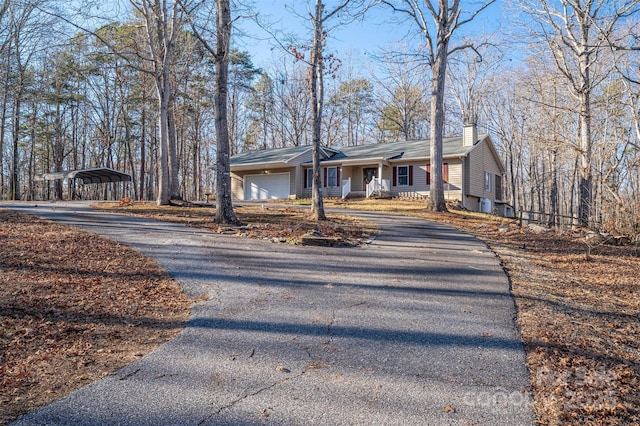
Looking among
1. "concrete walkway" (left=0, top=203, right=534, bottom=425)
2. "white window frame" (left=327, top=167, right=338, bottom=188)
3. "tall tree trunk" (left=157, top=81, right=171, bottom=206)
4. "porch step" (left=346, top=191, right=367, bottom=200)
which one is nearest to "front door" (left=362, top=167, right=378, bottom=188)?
"porch step" (left=346, top=191, right=367, bottom=200)

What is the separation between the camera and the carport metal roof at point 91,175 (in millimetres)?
22016

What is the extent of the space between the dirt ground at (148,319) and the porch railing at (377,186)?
14165 mm

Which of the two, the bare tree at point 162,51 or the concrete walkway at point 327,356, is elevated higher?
the bare tree at point 162,51

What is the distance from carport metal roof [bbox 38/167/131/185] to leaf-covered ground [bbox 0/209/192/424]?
55.7 feet

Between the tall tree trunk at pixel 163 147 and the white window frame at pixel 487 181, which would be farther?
the white window frame at pixel 487 181

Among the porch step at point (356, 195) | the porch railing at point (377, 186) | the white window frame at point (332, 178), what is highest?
the white window frame at point (332, 178)

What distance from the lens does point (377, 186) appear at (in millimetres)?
22562

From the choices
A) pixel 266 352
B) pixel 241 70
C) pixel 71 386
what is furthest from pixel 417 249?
pixel 241 70

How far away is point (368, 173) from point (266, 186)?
23.4 ft

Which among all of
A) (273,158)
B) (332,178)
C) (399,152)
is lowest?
(332,178)

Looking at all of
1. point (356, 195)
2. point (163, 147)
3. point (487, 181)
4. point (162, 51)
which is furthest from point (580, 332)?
point (487, 181)

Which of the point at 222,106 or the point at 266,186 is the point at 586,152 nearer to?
the point at 222,106

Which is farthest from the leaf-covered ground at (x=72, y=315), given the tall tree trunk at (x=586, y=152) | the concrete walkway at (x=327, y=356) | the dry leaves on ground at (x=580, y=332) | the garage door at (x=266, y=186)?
the garage door at (x=266, y=186)

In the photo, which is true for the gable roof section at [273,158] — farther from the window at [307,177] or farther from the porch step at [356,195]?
the porch step at [356,195]
